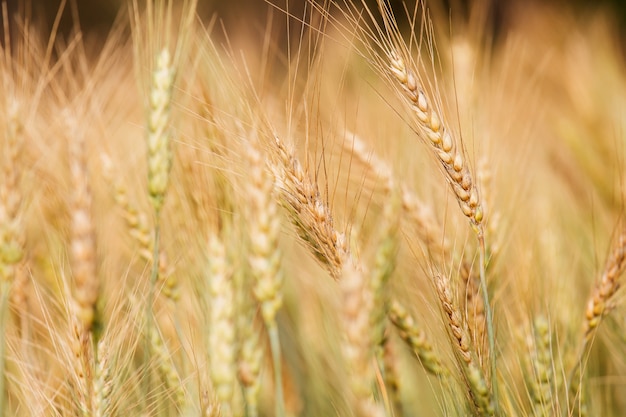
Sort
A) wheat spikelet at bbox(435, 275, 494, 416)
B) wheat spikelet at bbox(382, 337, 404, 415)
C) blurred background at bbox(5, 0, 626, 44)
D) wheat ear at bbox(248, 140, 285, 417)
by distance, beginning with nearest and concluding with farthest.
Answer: wheat ear at bbox(248, 140, 285, 417) < wheat spikelet at bbox(435, 275, 494, 416) < wheat spikelet at bbox(382, 337, 404, 415) < blurred background at bbox(5, 0, 626, 44)

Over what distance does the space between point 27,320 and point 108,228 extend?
0.70ft

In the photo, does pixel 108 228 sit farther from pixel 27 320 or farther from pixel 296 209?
pixel 296 209

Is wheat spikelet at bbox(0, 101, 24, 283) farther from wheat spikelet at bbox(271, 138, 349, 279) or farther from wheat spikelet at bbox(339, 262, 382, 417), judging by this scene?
wheat spikelet at bbox(339, 262, 382, 417)

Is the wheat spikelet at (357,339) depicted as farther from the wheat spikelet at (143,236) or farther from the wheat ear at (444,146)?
the wheat spikelet at (143,236)

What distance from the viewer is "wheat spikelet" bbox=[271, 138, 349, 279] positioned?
623mm

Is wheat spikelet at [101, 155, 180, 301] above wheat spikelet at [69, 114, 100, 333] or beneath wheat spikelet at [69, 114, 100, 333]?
beneath

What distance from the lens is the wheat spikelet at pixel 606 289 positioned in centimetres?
73

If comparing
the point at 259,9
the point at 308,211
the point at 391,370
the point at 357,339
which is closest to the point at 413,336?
the point at 391,370

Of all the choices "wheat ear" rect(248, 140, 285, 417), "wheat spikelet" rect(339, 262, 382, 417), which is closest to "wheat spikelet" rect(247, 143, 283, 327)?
"wheat ear" rect(248, 140, 285, 417)

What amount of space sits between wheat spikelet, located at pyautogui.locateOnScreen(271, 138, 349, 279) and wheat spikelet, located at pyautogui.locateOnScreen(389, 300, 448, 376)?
13 cm

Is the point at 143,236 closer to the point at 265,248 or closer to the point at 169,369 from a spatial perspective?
the point at 169,369

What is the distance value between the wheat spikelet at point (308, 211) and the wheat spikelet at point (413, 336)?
0.13 meters

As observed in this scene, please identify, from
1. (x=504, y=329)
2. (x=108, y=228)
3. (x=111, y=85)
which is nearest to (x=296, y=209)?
(x=504, y=329)

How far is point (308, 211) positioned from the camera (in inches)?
25.2
